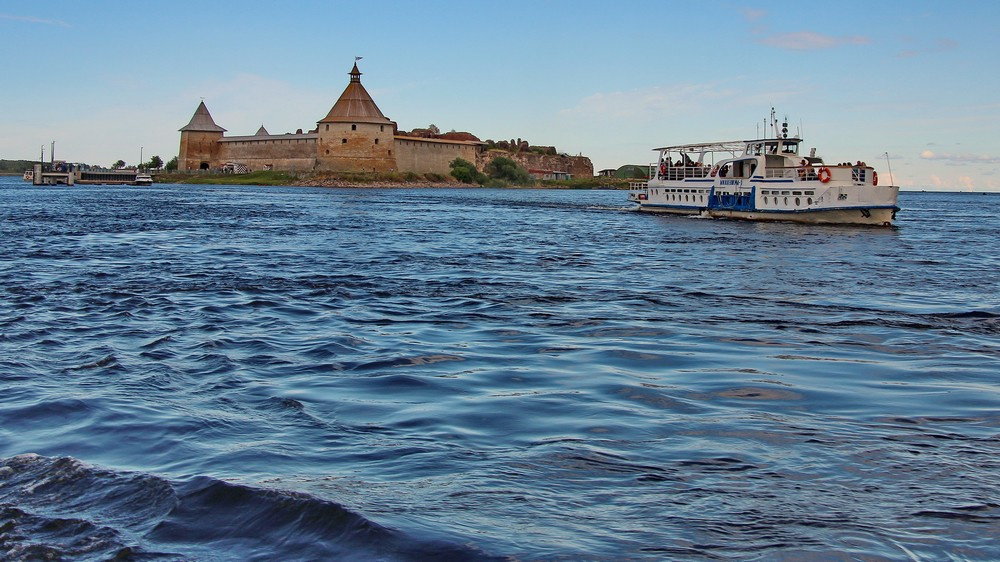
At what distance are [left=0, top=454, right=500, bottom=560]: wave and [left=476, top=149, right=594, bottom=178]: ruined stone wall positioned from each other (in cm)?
13069

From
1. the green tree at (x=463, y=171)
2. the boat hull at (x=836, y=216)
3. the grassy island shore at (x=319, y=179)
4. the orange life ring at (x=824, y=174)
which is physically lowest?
the boat hull at (x=836, y=216)

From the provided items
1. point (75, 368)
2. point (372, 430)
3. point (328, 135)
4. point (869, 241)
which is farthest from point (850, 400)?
point (328, 135)

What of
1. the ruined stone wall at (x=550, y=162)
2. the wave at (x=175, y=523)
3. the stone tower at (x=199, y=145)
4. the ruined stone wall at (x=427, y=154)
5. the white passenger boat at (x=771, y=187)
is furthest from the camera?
the ruined stone wall at (x=550, y=162)

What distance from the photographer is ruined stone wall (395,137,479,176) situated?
344 feet

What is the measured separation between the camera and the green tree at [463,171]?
373ft

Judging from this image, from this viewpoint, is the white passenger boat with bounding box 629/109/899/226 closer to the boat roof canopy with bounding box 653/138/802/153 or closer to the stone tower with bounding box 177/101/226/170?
the boat roof canopy with bounding box 653/138/802/153

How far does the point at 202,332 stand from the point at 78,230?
17.5 m

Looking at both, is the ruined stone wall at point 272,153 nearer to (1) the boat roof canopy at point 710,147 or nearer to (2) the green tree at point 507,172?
(2) the green tree at point 507,172

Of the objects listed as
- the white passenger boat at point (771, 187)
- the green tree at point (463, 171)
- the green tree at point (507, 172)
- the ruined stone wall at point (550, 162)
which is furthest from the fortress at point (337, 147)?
the white passenger boat at point (771, 187)

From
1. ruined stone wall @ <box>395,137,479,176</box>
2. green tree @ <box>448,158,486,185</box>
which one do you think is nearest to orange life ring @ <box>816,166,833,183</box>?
ruined stone wall @ <box>395,137,479,176</box>

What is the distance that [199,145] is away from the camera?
10894 centimetres

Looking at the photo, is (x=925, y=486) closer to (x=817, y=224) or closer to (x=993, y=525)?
(x=993, y=525)

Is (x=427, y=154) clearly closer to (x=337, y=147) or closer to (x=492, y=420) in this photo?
(x=337, y=147)

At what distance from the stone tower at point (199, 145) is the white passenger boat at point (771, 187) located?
78712 mm
